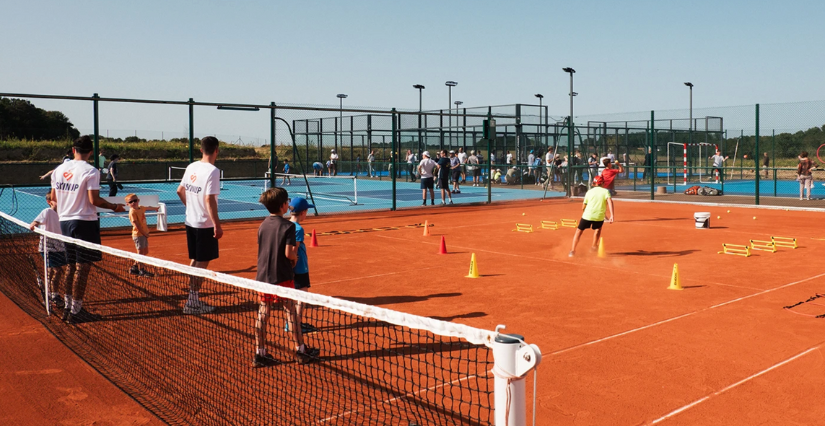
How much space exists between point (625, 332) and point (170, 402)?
168 inches

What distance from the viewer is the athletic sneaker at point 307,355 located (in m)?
5.82

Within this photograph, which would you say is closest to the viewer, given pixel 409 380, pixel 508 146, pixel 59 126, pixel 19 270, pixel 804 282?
pixel 409 380

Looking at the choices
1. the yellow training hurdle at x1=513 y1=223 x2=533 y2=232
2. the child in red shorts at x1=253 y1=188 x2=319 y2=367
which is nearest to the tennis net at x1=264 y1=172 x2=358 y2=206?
the yellow training hurdle at x1=513 y1=223 x2=533 y2=232

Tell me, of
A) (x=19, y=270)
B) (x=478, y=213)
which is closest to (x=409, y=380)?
(x=19, y=270)

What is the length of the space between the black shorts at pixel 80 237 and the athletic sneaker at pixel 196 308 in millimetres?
1048

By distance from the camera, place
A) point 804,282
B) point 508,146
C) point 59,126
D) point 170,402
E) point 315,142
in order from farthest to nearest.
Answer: point 59,126, point 315,142, point 508,146, point 804,282, point 170,402

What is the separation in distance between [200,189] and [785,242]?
36.3 feet

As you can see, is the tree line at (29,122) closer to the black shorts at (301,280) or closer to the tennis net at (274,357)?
the tennis net at (274,357)

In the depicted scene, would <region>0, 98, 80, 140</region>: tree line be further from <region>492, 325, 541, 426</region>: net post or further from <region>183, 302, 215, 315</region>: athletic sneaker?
<region>492, 325, 541, 426</region>: net post

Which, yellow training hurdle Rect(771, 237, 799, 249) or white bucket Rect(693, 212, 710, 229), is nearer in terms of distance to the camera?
yellow training hurdle Rect(771, 237, 799, 249)

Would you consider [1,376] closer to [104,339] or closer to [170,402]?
[104,339]

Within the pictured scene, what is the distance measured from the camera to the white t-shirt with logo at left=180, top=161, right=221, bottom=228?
23.9ft

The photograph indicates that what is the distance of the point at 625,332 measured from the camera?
Result: 678 cm

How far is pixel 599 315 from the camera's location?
24.6ft
